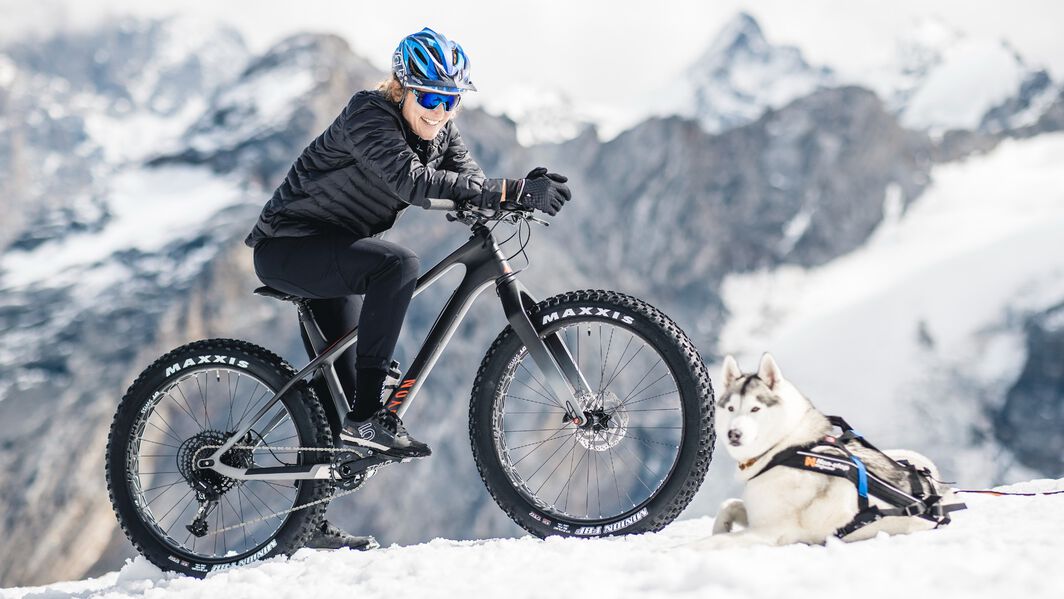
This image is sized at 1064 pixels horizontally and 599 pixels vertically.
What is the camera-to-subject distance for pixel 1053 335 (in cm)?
13462

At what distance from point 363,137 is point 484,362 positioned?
71.5 inches

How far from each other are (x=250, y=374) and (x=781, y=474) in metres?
3.94

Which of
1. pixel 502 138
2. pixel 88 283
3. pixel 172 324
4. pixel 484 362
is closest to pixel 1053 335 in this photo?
pixel 502 138

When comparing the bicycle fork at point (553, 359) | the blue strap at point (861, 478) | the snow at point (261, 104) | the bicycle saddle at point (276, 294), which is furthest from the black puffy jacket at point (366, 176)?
the snow at point (261, 104)

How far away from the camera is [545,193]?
207 inches

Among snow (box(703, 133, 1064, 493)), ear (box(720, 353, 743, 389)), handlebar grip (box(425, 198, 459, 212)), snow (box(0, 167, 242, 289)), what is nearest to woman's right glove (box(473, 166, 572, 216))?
handlebar grip (box(425, 198, 459, 212))

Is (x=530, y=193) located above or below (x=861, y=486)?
above

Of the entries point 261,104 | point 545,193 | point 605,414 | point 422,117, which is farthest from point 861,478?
point 261,104

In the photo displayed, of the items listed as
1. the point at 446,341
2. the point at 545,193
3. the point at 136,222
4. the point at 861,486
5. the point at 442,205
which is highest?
the point at 136,222

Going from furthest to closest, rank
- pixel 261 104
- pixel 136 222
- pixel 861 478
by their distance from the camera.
→ pixel 261 104 < pixel 136 222 < pixel 861 478

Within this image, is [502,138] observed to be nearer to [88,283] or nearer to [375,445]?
[88,283]

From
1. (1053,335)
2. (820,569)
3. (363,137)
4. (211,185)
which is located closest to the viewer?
(820,569)

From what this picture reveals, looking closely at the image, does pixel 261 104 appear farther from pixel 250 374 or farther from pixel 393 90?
pixel 393 90

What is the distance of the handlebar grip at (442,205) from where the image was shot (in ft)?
17.7
